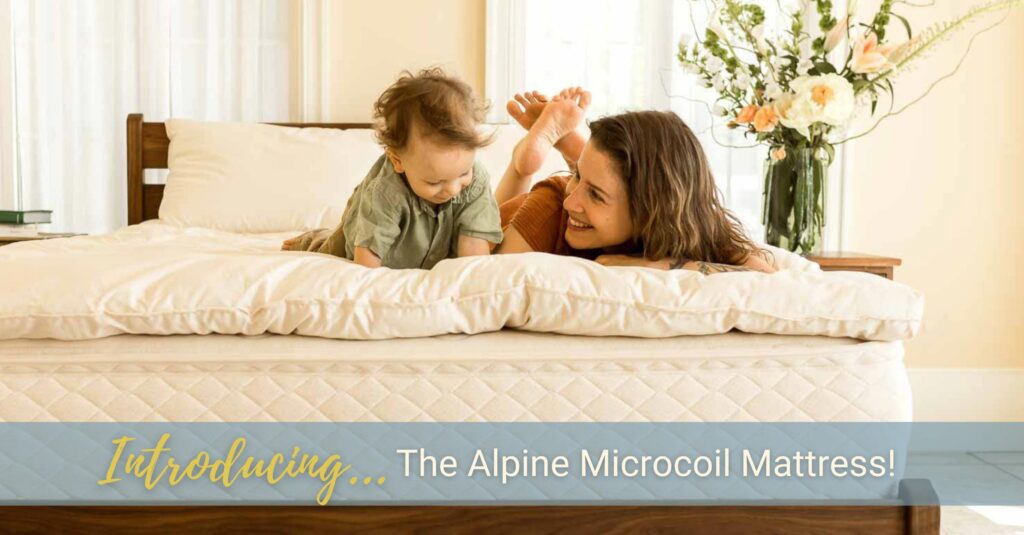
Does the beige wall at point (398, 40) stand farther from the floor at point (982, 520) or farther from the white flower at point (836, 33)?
the floor at point (982, 520)

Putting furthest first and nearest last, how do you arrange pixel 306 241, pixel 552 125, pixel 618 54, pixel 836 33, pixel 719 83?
pixel 618 54 < pixel 719 83 < pixel 836 33 < pixel 306 241 < pixel 552 125

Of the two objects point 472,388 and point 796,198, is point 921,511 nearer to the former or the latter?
point 472,388

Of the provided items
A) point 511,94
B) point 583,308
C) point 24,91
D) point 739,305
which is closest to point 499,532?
point 583,308

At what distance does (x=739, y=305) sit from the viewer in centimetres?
126

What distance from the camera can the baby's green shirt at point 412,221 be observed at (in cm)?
168

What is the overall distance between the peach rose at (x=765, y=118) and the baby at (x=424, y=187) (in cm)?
103

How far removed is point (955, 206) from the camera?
3312 millimetres

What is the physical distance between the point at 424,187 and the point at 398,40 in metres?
1.87

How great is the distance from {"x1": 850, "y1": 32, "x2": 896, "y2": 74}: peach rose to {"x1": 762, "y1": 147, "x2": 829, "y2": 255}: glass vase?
26 cm

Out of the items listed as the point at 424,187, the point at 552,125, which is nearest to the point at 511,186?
the point at 552,125

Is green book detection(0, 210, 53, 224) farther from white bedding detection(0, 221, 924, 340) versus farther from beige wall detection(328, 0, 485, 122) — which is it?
white bedding detection(0, 221, 924, 340)

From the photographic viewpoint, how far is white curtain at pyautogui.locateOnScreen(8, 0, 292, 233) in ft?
11.1

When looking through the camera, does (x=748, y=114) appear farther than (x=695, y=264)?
Yes

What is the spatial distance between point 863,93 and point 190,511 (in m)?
2.12
